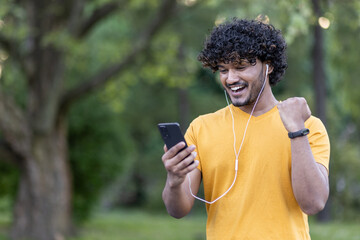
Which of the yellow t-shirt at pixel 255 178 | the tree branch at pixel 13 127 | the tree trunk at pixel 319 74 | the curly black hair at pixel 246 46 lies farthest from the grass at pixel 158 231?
the yellow t-shirt at pixel 255 178

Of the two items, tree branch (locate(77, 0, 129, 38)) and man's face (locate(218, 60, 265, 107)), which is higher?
tree branch (locate(77, 0, 129, 38))

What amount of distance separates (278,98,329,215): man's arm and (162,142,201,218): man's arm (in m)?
0.42

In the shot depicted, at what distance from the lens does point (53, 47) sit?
10.2 m

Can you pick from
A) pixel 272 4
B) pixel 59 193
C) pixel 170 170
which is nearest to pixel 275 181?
pixel 170 170

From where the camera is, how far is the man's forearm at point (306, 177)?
2352 mm

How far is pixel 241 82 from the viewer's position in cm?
260

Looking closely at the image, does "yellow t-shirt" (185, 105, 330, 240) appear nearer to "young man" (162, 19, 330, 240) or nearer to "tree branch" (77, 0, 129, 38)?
"young man" (162, 19, 330, 240)

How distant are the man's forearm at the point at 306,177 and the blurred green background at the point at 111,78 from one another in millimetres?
2918

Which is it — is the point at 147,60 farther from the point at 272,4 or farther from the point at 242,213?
the point at 242,213

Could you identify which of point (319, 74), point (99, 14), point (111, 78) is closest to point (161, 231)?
point (111, 78)

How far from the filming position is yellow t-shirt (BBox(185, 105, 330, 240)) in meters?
2.47

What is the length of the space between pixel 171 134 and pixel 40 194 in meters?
8.49

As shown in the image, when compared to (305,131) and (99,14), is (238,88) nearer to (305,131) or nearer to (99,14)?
(305,131)

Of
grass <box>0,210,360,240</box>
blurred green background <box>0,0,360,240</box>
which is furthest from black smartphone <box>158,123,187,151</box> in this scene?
grass <box>0,210,360,240</box>
